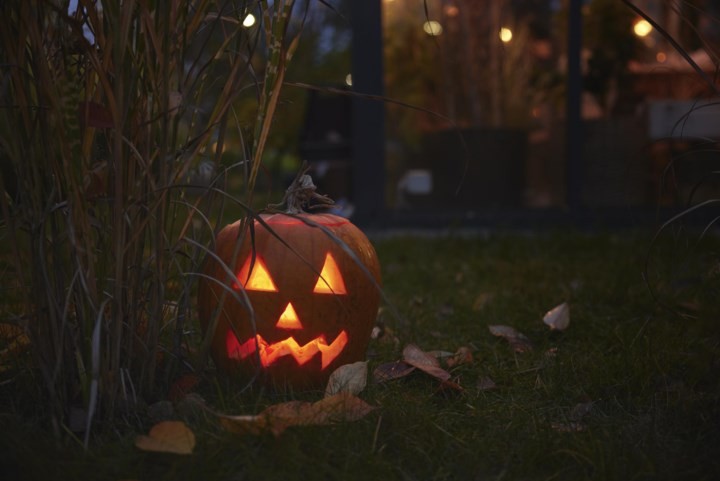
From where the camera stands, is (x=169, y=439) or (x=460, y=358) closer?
(x=169, y=439)

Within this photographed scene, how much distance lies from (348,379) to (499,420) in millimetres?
351

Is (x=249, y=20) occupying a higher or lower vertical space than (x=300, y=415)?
higher

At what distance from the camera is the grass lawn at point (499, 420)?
4.39 feet

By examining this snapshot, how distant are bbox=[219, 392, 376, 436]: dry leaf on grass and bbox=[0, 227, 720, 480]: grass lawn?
0.02 metres

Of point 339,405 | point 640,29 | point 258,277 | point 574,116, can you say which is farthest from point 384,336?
point 640,29

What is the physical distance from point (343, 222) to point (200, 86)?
513mm

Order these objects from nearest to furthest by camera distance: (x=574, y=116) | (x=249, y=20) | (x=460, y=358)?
(x=249, y=20) < (x=460, y=358) < (x=574, y=116)

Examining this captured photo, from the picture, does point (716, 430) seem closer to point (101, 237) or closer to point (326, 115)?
point (101, 237)

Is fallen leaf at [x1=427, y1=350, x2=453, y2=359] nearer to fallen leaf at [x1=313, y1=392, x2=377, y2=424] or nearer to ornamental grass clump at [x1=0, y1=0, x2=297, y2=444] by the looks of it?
fallen leaf at [x1=313, y1=392, x2=377, y2=424]

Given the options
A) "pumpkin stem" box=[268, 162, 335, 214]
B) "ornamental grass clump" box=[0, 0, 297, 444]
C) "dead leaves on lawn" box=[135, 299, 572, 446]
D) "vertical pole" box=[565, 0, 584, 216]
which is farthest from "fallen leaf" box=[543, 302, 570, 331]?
"vertical pole" box=[565, 0, 584, 216]

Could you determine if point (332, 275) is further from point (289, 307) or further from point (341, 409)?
point (341, 409)

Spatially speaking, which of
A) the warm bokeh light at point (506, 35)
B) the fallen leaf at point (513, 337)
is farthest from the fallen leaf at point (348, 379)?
the warm bokeh light at point (506, 35)

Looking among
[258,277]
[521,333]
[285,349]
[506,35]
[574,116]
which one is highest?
[506,35]

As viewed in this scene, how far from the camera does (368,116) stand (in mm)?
4871
